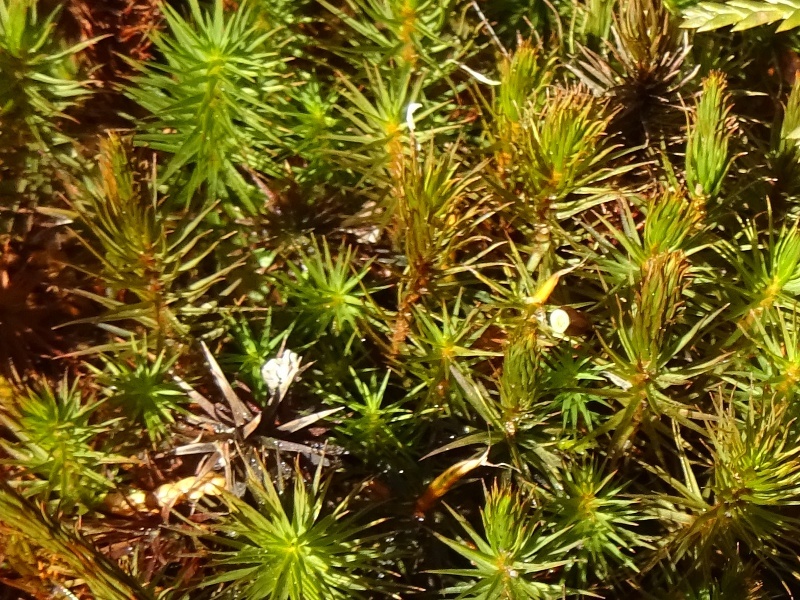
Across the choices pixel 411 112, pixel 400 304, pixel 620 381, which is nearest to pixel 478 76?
pixel 411 112

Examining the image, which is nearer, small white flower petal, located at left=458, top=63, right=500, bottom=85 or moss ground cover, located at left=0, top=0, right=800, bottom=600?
moss ground cover, located at left=0, top=0, right=800, bottom=600

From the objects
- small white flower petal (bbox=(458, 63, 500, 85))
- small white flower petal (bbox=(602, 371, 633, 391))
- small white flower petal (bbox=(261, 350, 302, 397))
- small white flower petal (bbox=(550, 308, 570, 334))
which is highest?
small white flower petal (bbox=(458, 63, 500, 85))

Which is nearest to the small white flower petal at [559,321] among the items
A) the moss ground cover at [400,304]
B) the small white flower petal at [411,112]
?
the moss ground cover at [400,304]

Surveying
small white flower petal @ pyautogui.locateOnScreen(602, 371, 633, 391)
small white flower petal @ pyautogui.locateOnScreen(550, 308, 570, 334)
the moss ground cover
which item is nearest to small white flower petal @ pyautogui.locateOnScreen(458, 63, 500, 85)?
the moss ground cover

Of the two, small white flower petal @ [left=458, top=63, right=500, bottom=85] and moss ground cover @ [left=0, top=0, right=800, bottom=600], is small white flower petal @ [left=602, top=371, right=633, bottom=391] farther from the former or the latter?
small white flower petal @ [left=458, top=63, right=500, bottom=85]

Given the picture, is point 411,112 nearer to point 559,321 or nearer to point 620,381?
point 559,321

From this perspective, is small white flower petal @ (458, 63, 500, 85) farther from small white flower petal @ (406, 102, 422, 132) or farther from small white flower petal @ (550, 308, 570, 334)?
small white flower petal @ (550, 308, 570, 334)

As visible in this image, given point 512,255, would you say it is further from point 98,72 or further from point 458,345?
point 98,72

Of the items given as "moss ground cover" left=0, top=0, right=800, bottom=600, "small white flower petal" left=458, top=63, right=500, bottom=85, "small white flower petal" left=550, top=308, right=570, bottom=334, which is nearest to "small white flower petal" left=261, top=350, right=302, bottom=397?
"moss ground cover" left=0, top=0, right=800, bottom=600

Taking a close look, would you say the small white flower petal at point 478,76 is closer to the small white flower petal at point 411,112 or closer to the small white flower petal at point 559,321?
A: the small white flower petal at point 411,112

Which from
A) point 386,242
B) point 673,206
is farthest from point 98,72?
point 673,206

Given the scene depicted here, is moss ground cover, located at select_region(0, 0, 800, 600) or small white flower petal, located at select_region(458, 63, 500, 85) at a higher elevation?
small white flower petal, located at select_region(458, 63, 500, 85)
